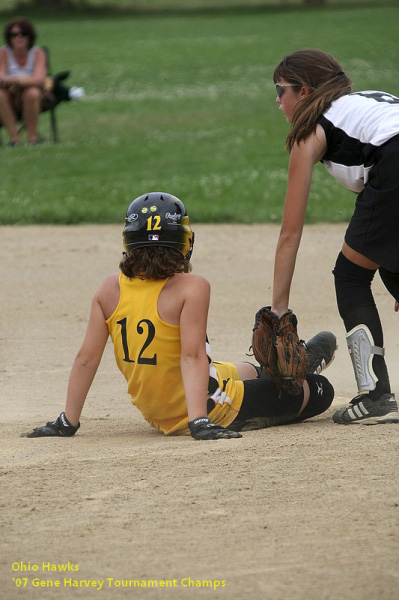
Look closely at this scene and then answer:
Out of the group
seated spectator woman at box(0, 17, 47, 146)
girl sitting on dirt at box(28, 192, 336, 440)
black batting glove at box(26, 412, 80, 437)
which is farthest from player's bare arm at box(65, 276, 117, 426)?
seated spectator woman at box(0, 17, 47, 146)

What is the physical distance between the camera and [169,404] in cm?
436

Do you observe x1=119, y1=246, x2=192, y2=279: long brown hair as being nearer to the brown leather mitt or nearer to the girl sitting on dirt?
the girl sitting on dirt

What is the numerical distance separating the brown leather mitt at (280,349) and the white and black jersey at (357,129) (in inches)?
27.8

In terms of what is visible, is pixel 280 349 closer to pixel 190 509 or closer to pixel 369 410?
pixel 369 410

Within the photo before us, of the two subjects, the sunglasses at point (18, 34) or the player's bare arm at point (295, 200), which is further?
the sunglasses at point (18, 34)

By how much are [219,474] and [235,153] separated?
11.5m

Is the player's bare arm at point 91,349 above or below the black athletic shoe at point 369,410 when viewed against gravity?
above

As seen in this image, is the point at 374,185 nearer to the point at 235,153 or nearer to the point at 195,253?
the point at 195,253

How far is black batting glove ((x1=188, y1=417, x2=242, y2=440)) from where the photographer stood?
4.13 meters

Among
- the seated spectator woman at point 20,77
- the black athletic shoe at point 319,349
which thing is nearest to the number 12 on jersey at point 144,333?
the black athletic shoe at point 319,349

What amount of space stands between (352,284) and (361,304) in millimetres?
99

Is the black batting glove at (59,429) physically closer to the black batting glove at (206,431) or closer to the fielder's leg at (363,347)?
the black batting glove at (206,431)

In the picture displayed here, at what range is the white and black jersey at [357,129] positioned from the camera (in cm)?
428

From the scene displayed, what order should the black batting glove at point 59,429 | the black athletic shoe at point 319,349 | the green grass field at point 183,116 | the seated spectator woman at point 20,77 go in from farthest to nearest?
1. the seated spectator woman at point 20,77
2. the green grass field at point 183,116
3. the black athletic shoe at point 319,349
4. the black batting glove at point 59,429
